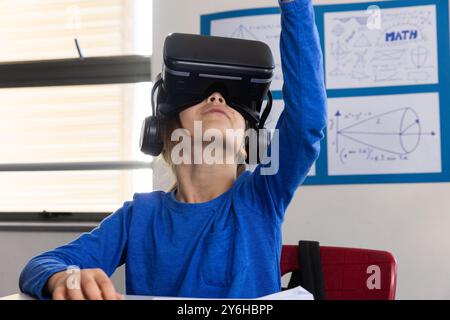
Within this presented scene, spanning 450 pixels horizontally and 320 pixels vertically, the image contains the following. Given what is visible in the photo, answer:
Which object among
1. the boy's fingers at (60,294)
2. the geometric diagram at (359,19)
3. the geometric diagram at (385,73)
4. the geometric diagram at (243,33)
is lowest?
the boy's fingers at (60,294)

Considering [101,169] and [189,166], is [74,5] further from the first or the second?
[189,166]

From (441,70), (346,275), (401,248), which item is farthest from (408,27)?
(346,275)

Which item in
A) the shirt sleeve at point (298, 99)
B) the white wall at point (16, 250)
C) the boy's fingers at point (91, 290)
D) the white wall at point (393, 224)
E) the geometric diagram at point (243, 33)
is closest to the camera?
the boy's fingers at point (91, 290)

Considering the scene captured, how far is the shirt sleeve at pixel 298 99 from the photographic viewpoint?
2.20 ft

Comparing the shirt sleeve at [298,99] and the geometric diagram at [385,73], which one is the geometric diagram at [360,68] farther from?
the shirt sleeve at [298,99]

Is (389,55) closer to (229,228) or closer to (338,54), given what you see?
(338,54)

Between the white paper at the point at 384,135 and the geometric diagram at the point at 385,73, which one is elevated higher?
the geometric diagram at the point at 385,73

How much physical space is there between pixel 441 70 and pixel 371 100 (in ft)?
0.74

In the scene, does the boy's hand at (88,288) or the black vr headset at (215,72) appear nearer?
the boy's hand at (88,288)

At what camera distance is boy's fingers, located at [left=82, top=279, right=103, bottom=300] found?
49 centimetres

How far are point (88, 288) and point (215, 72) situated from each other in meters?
0.41

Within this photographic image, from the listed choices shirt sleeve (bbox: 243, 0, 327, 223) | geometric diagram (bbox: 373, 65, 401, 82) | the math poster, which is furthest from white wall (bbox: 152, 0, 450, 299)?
shirt sleeve (bbox: 243, 0, 327, 223)

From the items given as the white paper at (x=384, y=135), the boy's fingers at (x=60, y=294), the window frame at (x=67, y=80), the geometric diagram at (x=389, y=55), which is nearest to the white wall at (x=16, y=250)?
the window frame at (x=67, y=80)

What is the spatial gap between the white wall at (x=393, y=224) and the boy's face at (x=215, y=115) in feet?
2.39
